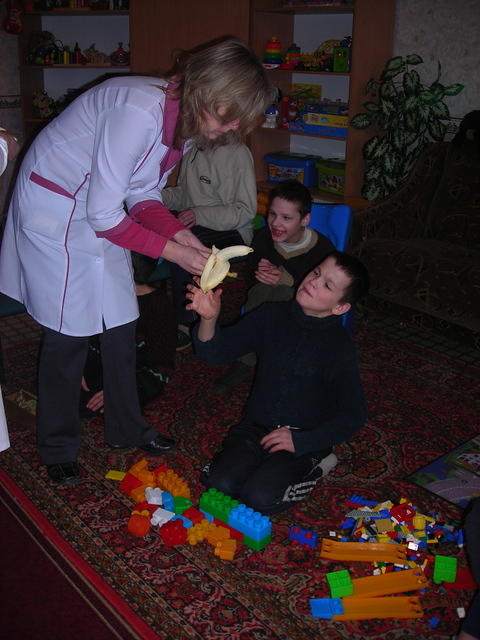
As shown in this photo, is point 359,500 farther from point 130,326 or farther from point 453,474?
point 130,326

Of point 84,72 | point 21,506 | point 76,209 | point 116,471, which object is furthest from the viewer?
point 84,72

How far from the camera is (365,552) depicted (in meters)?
2.04

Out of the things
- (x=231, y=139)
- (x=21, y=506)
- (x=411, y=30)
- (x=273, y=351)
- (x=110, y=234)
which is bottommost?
(x=21, y=506)

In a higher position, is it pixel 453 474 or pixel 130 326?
pixel 130 326

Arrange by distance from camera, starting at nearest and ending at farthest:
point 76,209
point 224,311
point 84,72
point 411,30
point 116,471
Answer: point 76,209, point 116,471, point 224,311, point 411,30, point 84,72

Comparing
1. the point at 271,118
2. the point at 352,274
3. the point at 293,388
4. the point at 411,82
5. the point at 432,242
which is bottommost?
the point at 293,388

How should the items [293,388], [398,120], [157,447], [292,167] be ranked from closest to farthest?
[293,388] < [157,447] < [398,120] < [292,167]

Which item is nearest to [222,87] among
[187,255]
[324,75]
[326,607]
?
[187,255]

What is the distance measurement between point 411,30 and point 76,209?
135 inches

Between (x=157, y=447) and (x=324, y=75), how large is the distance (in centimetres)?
354

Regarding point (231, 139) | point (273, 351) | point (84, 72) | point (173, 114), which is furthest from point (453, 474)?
point (84, 72)

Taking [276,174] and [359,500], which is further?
[276,174]

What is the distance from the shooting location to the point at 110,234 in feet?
6.50

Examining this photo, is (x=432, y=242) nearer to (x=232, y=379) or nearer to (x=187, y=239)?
(x=232, y=379)
